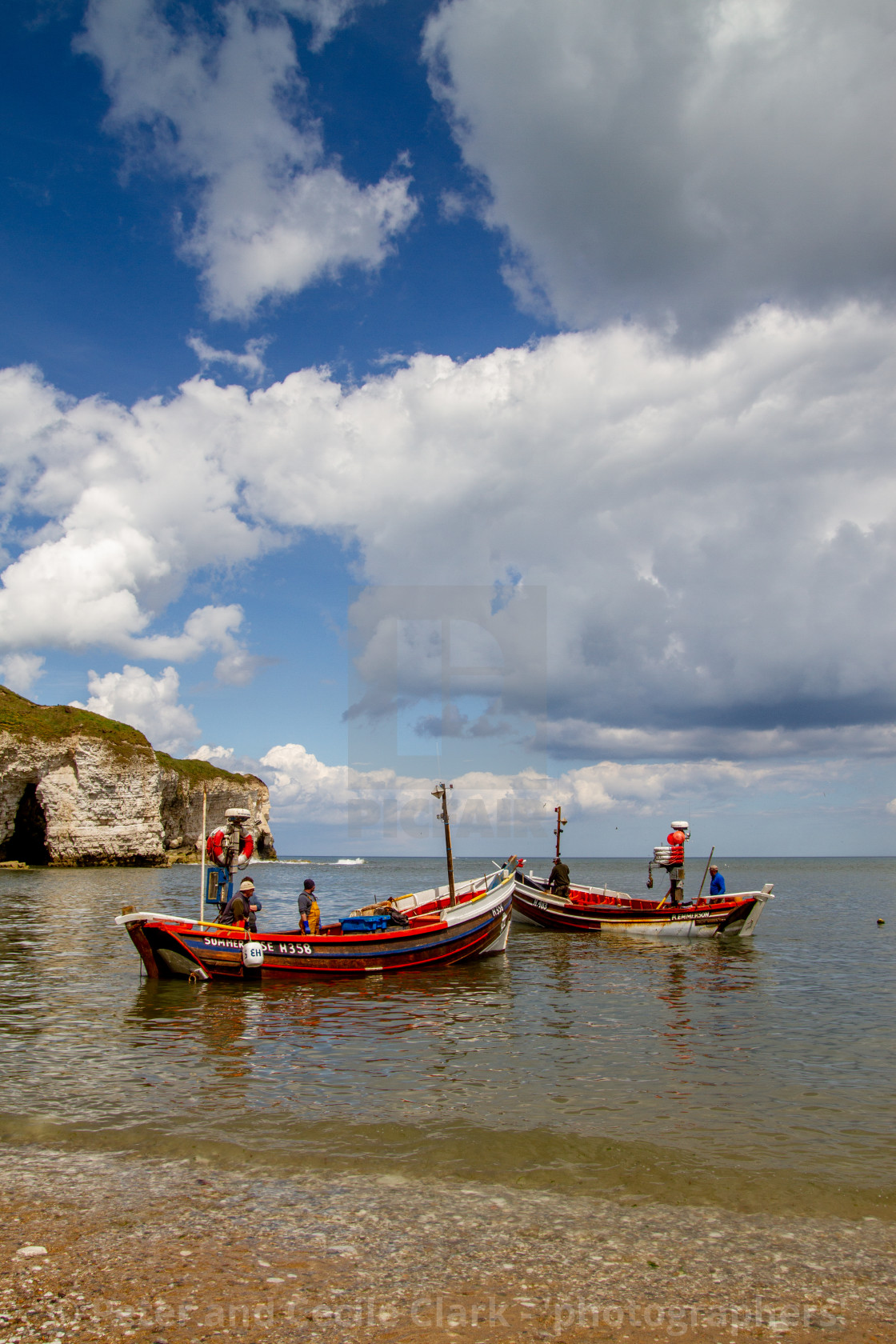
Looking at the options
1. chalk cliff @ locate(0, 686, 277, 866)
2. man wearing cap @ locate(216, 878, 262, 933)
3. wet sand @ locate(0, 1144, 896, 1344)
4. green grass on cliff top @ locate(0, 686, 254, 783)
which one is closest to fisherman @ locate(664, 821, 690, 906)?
man wearing cap @ locate(216, 878, 262, 933)

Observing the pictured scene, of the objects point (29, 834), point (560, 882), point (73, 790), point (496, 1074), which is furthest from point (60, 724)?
point (496, 1074)

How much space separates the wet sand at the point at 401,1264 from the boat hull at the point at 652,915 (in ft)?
76.7

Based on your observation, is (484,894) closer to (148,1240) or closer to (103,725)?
(148,1240)

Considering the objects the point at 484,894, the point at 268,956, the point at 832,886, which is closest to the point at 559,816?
the point at 484,894

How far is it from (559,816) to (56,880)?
43069 mm

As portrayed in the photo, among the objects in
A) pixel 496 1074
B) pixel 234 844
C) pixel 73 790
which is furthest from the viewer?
pixel 73 790

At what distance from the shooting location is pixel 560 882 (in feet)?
120

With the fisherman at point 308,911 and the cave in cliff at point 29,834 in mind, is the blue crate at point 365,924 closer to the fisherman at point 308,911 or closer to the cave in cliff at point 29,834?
the fisherman at point 308,911

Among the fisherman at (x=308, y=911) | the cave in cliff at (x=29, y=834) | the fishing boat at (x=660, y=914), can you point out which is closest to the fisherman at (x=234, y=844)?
the fisherman at (x=308, y=911)

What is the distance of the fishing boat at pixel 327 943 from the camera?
1998cm

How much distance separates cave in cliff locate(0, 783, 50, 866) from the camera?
81.2 m

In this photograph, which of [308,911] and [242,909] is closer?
[242,909]

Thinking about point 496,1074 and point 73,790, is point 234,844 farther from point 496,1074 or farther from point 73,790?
point 73,790

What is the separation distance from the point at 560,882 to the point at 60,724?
65.7 meters
